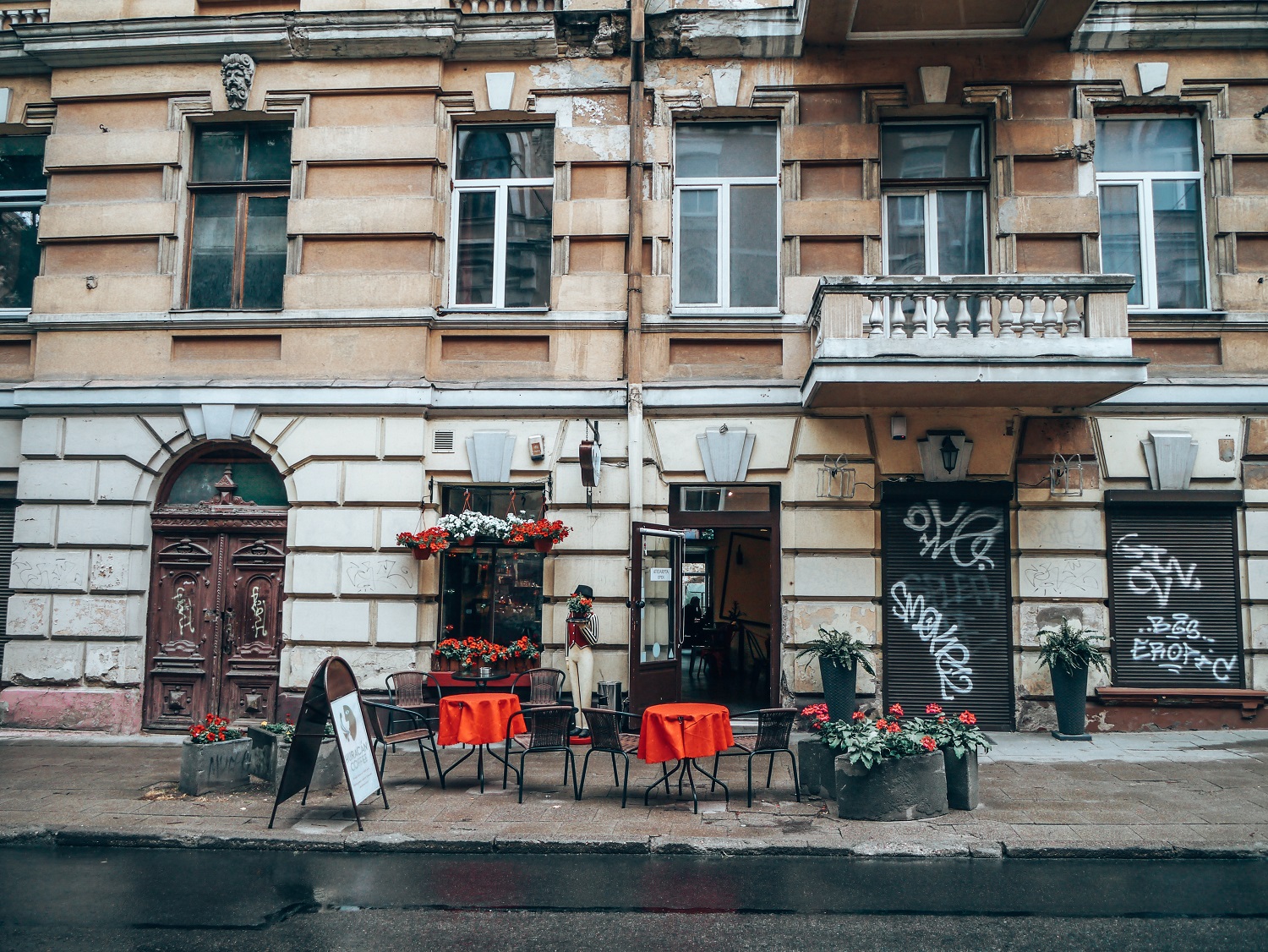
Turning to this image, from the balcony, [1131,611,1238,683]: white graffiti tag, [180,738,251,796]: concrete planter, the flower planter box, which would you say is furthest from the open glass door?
[1131,611,1238,683]: white graffiti tag

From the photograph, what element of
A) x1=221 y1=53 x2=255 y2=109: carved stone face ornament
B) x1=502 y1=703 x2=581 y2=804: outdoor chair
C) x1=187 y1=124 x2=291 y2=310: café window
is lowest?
x1=502 y1=703 x2=581 y2=804: outdoor chair

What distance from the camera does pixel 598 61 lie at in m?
11.5

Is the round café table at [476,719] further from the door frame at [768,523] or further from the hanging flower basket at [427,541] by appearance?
the door frame at [768,523]

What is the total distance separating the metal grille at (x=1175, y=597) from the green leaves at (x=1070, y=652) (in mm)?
704

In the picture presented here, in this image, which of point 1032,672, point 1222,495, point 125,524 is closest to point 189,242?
point 125,524

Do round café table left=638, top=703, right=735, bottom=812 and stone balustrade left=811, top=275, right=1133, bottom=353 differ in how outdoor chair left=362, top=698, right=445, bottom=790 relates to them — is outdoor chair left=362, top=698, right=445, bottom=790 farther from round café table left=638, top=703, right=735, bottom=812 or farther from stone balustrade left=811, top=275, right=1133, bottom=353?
stone balustrade left=811, top=275, right=1133, bottom=353

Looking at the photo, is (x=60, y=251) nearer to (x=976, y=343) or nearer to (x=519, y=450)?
(x=519, y=450)

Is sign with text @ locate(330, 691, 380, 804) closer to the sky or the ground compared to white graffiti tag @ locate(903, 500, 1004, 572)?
closer to the ground

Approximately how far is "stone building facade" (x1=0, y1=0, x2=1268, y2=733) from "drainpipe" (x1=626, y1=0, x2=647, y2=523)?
0.15ft

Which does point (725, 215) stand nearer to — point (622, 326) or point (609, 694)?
point (622, 326)

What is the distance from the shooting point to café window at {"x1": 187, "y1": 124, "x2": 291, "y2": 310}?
1168 centimetres

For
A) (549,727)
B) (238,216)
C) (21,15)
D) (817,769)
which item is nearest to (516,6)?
(238,216)

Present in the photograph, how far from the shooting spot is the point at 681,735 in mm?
7676

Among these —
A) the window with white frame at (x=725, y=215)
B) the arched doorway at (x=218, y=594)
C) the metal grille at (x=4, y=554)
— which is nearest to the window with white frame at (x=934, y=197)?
the window with white frame at (x=725, y=215)
